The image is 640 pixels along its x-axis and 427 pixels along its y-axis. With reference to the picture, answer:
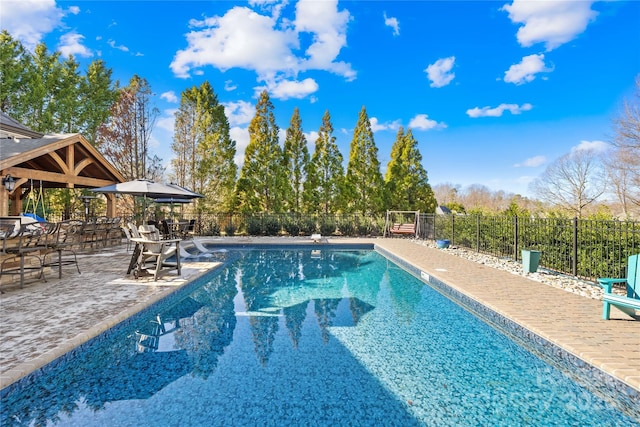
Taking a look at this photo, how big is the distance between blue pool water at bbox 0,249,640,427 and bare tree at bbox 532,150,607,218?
24.8 m

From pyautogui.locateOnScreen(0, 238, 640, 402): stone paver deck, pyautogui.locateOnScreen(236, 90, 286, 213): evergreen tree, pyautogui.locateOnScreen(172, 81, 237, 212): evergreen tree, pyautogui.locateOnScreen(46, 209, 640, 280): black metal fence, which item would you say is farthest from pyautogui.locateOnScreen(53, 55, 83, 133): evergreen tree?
pyautogui.locateOnScreen(0, 238, 640, 402): stone paver deck

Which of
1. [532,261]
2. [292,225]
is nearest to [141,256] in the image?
[532,261]

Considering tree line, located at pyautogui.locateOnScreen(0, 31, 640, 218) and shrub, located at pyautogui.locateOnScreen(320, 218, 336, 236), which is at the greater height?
tree line, located at pyautogui.locateOnScreen(0, 31, 640, 218)

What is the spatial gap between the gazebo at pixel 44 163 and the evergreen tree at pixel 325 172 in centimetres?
996

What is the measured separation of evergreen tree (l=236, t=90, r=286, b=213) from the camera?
1825 cm

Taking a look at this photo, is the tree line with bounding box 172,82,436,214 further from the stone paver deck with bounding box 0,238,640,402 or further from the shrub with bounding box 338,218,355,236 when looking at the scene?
the stone paver deck with bounding box 0,238,640,402

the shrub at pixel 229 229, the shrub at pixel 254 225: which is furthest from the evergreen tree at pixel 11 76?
the shrub at pixel 254 225

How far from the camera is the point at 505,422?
269 cm

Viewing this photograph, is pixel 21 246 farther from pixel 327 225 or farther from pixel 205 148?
pixel 327 225

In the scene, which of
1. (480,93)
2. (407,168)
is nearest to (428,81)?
(480,93)

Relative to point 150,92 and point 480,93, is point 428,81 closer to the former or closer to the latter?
point 480,93

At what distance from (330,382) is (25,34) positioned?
26.2 metres

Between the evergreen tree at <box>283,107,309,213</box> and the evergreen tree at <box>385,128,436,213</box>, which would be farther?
the evergreen tree at <box>385,128,436,213</box>

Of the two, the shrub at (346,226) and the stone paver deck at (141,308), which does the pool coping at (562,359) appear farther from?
the shrub at (346,226)
